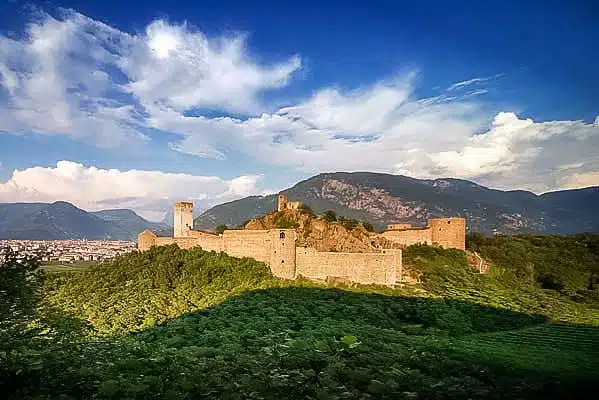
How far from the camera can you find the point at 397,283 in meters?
33.7

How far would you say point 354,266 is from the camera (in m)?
33.6

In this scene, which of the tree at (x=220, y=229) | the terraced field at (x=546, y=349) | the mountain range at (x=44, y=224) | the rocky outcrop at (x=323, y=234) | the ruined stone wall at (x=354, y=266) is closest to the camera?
the terraced field at (x=546, y=349)

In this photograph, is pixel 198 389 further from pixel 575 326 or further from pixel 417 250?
pixel 417 250

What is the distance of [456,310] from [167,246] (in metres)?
25.2

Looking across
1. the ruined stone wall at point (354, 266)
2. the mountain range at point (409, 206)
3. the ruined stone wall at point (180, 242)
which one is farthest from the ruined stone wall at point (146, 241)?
the mountain range at point (409, 206)

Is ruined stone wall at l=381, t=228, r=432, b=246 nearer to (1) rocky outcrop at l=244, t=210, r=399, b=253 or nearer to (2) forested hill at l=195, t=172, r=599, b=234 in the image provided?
(1) rocky outcrop at l=244, t=210, r=399, b=253

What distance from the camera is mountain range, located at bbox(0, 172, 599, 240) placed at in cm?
9250

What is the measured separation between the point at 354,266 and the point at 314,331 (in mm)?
14724

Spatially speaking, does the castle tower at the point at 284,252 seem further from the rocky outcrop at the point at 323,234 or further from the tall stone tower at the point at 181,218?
the tall stone tower at the point at 181,218

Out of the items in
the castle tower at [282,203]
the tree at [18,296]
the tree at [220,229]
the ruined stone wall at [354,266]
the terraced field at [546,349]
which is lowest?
the terraced field at [546,349]

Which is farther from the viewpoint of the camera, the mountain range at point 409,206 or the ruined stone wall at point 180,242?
the mountain range at point 409,206

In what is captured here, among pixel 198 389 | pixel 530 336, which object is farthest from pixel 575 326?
pixel 198 389

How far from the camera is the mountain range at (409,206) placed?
303 ft

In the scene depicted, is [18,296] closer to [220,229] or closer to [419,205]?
[220,229]
